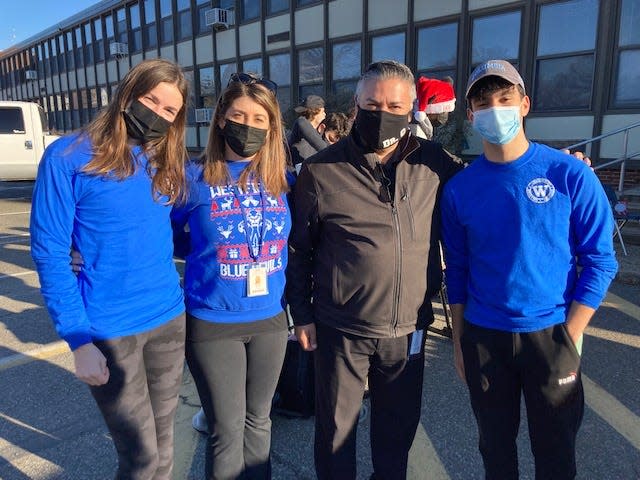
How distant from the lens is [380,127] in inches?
76.4

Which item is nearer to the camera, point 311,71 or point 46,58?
point 311,71

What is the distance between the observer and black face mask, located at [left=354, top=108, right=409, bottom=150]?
6.36ft

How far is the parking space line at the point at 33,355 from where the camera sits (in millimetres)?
3895

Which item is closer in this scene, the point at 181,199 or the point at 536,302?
the point at 536,302

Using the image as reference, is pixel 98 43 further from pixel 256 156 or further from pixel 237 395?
pixel 237 395

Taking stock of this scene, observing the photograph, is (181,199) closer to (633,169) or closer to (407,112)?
(407,112)

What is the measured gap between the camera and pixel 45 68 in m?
28.3

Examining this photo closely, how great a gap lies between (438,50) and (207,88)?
359 inches

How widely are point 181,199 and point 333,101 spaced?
35.5 ft

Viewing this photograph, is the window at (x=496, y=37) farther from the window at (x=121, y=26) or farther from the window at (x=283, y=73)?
the window at (x=121, y=26)

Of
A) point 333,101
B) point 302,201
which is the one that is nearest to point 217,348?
point 302,201

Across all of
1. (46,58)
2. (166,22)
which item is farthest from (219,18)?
(46,58)

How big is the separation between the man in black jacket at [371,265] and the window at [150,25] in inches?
769

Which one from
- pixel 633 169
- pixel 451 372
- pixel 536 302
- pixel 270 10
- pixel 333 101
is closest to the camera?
pixel 536 302
